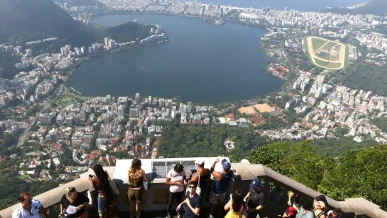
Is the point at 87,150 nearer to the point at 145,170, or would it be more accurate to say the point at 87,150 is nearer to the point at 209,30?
the point at 145,170

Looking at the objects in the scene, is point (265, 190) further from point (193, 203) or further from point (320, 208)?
point (193, 203)

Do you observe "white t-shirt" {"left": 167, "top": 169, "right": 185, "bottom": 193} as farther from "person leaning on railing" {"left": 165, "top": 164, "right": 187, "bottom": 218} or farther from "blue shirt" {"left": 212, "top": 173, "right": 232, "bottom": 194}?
"blue shirt" {"left": 212, "top": 173, "right": 232, "bottom": 194}

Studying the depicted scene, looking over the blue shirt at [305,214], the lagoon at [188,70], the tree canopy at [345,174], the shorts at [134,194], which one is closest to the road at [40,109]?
the lagoon at [188,70]

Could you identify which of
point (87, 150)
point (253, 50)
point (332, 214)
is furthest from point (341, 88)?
point (332, 214)

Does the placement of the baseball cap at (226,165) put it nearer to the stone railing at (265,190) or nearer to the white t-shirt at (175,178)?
the stone railing at (265,190)

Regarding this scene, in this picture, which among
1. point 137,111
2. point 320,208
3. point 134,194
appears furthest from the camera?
point 137,111

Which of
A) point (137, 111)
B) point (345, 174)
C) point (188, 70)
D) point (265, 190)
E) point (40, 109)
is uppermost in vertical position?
point (265, 190)

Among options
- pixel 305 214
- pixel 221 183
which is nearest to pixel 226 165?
pixel 221 183
